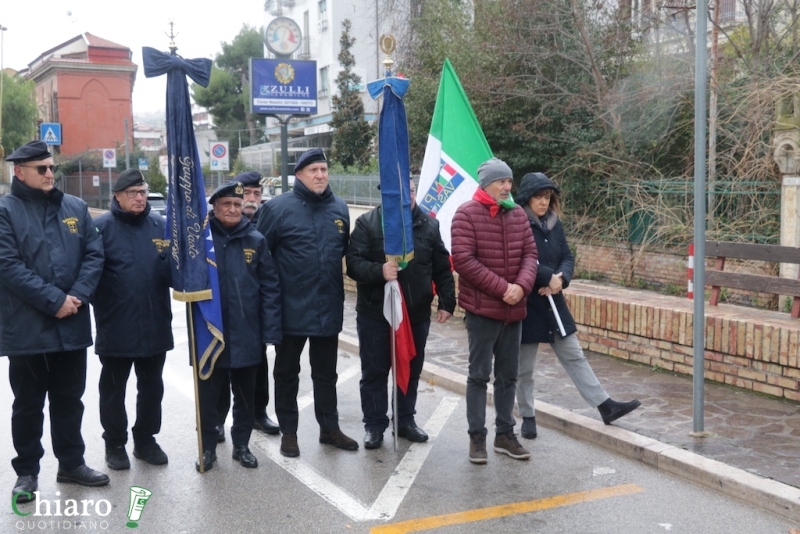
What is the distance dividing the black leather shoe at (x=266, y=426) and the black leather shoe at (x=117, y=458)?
1.10 meters

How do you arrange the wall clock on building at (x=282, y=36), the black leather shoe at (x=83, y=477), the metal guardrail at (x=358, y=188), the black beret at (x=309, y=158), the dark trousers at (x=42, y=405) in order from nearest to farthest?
the dark trousers at (x=42, y=405)
the black leather shoe at (x=83, y=477)
the black beret at (x=309, y=158)
the metal guardrail at (x=358, y=188)
the wall clock on building at (x=282, y=36)

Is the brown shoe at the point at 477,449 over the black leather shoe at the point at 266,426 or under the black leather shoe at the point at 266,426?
over

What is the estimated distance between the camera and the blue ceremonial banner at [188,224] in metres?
5.64

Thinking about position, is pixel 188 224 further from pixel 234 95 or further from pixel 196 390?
pixel 234 95

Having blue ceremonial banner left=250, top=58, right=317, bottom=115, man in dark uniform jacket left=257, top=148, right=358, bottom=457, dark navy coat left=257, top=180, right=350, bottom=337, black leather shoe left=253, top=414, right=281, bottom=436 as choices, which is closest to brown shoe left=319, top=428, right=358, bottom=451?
man in dark uniform jacket left=257, top=148, right=358, bottom=457

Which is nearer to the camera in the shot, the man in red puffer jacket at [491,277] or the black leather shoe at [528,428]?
the man in red puffer jacket at [491,277]

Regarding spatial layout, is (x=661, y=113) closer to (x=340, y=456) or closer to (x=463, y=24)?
(x=463, y=24)

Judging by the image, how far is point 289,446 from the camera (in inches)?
241

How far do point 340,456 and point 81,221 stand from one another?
234 centimetres

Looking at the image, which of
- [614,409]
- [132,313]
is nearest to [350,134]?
[614,409]

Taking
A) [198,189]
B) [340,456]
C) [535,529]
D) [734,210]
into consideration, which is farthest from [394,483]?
[734,210]

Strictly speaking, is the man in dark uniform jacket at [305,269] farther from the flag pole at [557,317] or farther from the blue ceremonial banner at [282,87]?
the blue ceremonial banner at [282,87]

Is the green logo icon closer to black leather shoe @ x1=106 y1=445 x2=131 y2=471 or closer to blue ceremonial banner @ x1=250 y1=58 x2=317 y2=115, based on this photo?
black leather shoe @ x1=106 y1=445 x2=131 y2=471

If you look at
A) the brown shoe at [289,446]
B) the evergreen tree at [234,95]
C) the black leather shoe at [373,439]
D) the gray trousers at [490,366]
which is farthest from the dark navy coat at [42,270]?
the evergreen tree at [234,95]
